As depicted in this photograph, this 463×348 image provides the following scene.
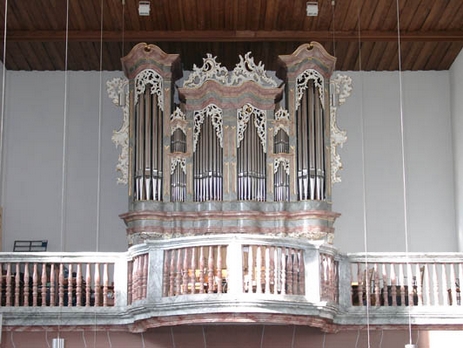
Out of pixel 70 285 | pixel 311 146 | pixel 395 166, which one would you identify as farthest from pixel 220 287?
pixel 395 166

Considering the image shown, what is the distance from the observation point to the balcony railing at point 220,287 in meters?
19.6

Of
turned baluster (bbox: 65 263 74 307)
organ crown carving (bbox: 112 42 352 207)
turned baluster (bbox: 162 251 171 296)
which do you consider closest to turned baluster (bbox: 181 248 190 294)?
turned baluster (bbox: 162 251 171 296)

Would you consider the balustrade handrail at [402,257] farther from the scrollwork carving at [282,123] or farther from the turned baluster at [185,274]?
the scrollwork carving at [282,123]

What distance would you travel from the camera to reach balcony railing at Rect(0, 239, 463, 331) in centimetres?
1958

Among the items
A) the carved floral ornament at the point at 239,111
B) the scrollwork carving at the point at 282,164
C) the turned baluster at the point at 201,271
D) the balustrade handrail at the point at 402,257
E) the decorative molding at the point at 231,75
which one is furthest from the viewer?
the decorative molding at the point at 231,75

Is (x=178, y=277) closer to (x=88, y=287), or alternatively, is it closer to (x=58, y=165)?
(x=88, y=287)

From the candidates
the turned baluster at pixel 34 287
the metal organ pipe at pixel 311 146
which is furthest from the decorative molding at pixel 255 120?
the turned baluster at pixel 34 287

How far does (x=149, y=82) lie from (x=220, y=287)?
5979 millimetres

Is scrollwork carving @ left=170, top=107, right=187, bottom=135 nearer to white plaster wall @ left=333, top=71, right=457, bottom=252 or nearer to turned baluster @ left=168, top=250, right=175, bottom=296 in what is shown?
white plaster wall @ left=333, top=71, right=457, bottom=252

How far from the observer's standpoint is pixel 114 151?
25.4 m

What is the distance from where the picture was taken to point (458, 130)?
2514 centimetres

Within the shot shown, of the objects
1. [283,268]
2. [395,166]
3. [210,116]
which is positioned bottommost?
[283,268]

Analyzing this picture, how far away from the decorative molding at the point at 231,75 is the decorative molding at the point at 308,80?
47 cm

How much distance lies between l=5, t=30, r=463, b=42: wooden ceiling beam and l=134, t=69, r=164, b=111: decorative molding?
973 mm
